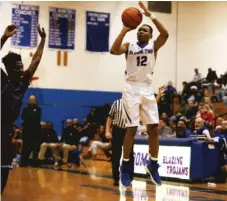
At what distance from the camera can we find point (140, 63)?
6.37 m

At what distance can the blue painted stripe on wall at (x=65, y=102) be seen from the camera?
66.6 feet

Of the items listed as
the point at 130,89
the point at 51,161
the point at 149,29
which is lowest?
the point at 51,161

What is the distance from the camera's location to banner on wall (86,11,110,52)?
21188 millimetres

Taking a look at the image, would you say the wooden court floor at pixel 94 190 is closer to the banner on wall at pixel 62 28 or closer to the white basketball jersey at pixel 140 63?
the white basketball jersey at pixel 140 63

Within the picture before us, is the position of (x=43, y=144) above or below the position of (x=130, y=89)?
below

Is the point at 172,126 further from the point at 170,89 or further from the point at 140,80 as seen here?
the point at 140,80

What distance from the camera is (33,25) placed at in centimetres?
2027

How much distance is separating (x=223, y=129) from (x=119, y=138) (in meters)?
3.43

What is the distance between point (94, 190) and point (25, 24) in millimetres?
12571

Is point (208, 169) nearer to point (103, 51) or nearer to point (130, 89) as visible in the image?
point (130, 89)

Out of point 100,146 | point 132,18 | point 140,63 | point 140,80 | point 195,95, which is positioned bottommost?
point 100,146

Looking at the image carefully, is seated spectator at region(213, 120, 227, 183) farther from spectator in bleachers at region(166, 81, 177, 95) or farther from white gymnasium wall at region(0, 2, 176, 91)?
white gymnasium wall at region(0, 2, 176, 91)

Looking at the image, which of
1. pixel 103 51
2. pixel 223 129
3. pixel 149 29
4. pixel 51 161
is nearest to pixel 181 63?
pixel 103 51

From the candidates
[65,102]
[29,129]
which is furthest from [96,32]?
[29,129]
